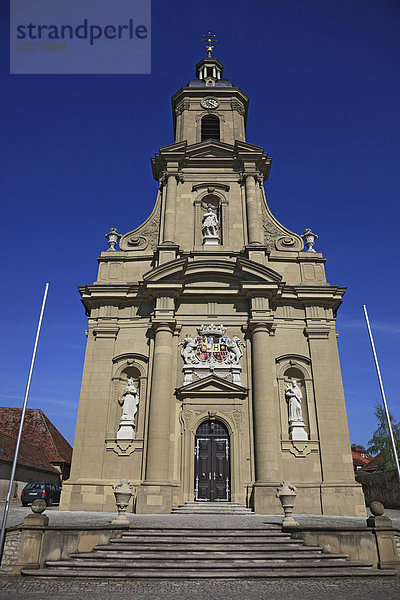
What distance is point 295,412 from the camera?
17.2m

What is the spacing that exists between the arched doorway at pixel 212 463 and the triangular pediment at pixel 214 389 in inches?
45.2

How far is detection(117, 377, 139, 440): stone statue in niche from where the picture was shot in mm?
16906

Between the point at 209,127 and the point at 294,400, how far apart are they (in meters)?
16.4

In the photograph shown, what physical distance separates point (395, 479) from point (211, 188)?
17.5 metres

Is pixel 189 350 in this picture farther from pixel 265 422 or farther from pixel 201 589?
pixel 201 589

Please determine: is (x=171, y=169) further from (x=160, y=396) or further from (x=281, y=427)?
(x=281, y=427)

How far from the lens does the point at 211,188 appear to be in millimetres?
22016

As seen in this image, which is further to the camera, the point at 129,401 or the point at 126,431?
the point at 129,401

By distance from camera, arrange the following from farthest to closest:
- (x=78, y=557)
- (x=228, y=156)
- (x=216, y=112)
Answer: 1. (x=216, y=112)
2. (x=228, y=156)
3. (x=78, y=557)

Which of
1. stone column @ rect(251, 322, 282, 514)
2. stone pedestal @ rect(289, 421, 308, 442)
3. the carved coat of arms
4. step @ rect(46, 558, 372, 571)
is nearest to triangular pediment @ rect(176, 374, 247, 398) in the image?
stone column @ rect(251, 322, 282, 514)

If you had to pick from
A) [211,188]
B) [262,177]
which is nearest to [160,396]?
[211,188]

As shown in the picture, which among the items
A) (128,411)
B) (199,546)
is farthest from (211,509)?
(199,546)

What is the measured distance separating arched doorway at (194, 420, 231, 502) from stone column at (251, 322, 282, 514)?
4.05ft

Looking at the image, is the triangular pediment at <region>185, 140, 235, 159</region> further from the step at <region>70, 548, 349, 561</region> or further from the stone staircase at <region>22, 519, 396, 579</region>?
the step at <region>70, 548, 349, 561</region>
